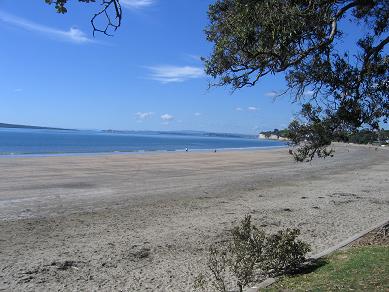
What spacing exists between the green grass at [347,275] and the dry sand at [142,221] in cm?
181

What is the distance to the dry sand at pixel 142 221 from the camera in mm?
7844

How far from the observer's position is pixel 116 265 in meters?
8.31

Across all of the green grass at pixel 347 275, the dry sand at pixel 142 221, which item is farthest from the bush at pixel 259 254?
the dry sand at pixel 142 221

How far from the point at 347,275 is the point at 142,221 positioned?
266 inches

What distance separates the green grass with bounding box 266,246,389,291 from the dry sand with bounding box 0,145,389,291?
1.81 metres

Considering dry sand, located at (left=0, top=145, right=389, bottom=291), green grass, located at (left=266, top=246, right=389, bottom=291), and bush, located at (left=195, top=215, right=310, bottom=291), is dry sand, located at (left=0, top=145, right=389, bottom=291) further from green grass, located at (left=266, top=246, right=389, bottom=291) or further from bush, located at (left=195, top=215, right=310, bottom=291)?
Answer: green grass, located at (left=266, top=246, right=389, bottom=291)

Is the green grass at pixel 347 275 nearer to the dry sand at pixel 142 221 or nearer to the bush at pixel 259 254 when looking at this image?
the bush at pixel 259 254

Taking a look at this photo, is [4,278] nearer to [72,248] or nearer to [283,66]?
[72,248]

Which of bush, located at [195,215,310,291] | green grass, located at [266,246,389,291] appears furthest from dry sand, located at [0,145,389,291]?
green grass, located at [266,246,389,291]

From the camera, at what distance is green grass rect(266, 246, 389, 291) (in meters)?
6.09

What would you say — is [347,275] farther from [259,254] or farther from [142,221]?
[142,221]

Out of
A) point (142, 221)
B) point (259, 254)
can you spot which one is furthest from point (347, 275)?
point (142, 221)

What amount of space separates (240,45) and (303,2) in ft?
3.75

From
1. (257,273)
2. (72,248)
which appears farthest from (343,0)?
(72,248)
